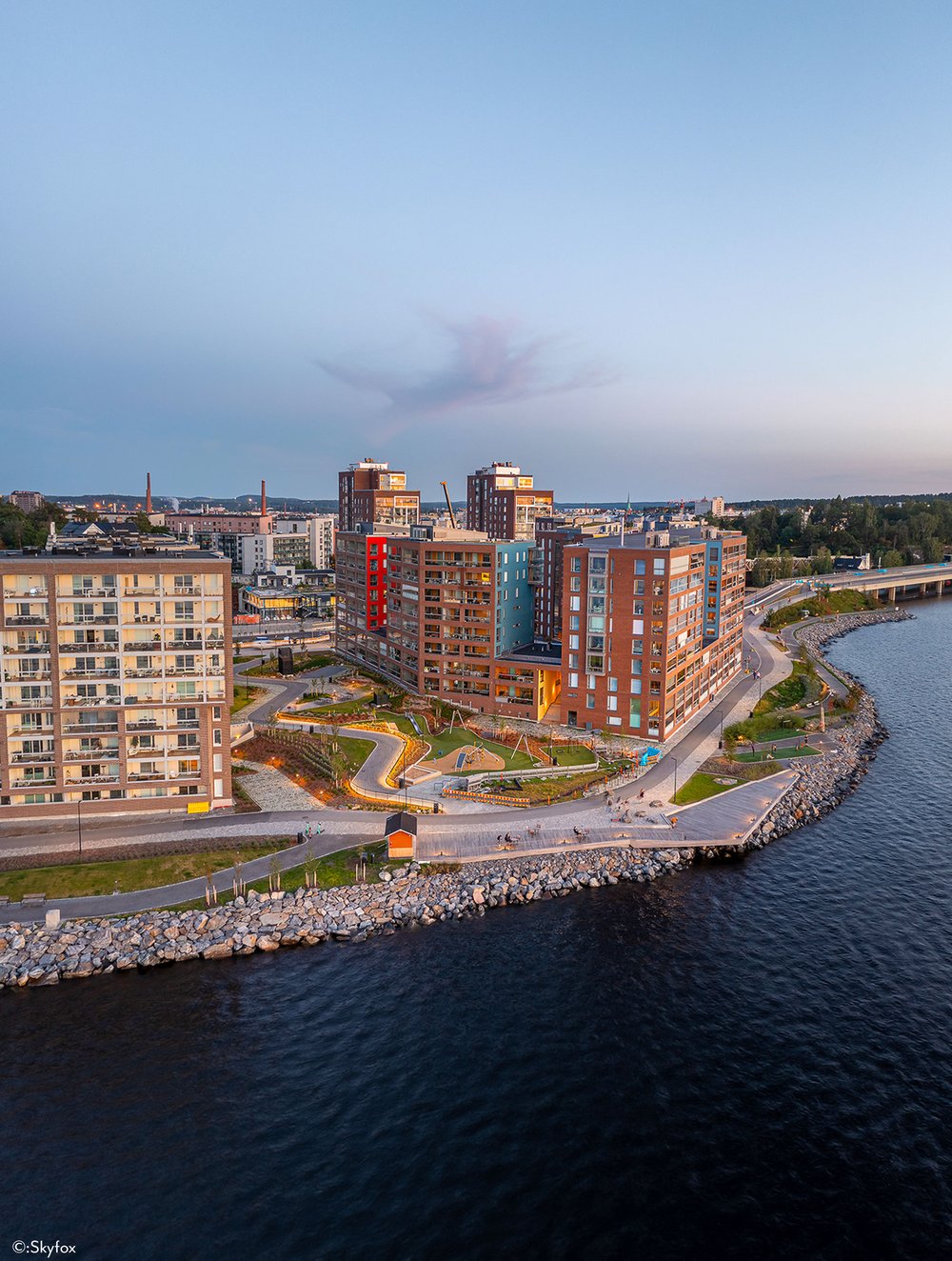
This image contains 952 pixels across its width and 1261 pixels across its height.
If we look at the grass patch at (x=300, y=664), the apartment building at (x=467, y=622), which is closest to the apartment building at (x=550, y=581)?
the apartment building at (x=467, y=622)

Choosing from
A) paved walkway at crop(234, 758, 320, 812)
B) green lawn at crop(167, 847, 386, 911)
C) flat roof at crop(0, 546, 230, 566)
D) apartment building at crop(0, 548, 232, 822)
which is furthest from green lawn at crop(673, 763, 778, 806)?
flat roof at crop(0, 546, 230, 566)

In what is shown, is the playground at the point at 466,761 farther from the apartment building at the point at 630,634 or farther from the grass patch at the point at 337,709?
the grass patch at the point at 337,709

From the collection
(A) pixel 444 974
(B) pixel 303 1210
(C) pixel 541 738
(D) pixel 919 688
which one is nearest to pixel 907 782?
(C) pixel 541 738

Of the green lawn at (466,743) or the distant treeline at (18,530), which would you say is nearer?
the green lawn at (466,743)

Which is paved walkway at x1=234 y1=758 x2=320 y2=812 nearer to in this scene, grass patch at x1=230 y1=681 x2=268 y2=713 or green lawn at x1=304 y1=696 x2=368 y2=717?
green lawn at x1=304 y1=696 x2=368 y2=717

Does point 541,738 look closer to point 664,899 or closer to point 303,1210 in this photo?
point 664,899
